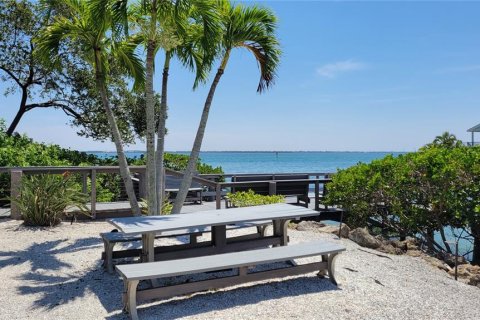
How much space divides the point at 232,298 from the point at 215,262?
0.44 m

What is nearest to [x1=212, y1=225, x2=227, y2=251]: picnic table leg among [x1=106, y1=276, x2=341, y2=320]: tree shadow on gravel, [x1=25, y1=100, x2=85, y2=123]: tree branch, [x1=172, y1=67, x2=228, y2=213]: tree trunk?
[x1=106, y1=276, x2=341, y2=320]: tree shadow on gravel

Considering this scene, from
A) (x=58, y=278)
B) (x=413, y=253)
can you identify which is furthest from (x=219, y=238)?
(x=413, y=253)

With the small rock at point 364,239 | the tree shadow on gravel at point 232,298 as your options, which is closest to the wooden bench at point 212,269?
the tree shadow on gravel at point 232,298

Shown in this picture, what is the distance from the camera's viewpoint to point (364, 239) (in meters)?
6.68

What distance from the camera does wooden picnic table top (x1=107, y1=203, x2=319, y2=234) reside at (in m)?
4.57

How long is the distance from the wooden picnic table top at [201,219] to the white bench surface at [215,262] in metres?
0.43

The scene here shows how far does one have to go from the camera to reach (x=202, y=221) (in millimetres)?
4859

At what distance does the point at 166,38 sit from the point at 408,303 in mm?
4727

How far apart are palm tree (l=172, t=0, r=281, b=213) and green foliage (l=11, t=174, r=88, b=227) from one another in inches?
80.8

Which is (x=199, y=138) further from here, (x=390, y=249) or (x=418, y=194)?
(x=418, y=194)

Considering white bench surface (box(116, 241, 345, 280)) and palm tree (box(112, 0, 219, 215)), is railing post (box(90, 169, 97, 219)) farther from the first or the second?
white bench surface (box(116, 241, 345, 280))

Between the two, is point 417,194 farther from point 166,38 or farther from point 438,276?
point 166,38

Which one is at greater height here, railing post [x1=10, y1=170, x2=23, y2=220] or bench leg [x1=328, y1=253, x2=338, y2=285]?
railing post [x1=10, y1=170, x2=23, y2=220]

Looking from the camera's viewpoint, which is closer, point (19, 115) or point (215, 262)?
point (215, 262)
